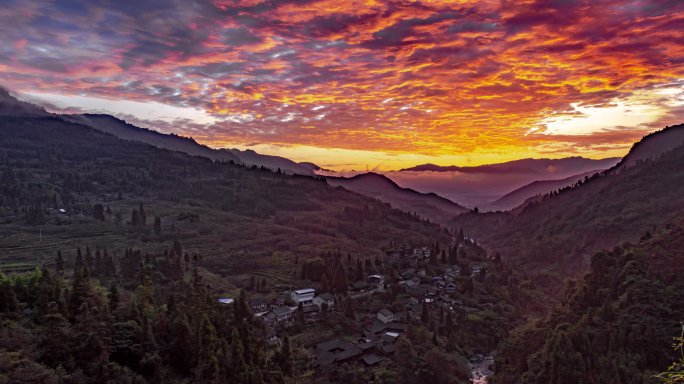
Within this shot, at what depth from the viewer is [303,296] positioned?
192 feet

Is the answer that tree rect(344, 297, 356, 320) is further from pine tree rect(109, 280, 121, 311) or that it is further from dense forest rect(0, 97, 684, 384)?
pine tree rect(109, 280, 121, 311)

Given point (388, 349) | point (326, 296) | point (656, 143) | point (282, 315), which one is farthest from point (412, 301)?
point (656, 143)

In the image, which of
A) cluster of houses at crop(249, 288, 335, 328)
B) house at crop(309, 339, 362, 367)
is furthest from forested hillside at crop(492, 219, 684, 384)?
cluster of houses at crop(249, 288, 335, 328)

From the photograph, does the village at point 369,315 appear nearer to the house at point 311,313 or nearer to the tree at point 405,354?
the house at point 311,313

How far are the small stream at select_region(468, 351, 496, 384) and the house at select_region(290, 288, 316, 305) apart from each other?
83.7 feet

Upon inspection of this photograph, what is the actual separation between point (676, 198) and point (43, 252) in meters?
148

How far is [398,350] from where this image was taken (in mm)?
42406

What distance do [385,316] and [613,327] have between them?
2857cm

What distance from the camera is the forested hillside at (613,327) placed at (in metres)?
33.0

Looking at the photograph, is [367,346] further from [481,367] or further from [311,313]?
[481,367]

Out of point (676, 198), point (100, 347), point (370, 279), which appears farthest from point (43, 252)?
point (676, 198)

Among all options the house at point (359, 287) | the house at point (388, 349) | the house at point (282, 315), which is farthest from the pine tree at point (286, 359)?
the house at point (359, 287)

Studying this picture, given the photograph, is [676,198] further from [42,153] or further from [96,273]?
[42,153]

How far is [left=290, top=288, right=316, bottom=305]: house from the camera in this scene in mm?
58188
